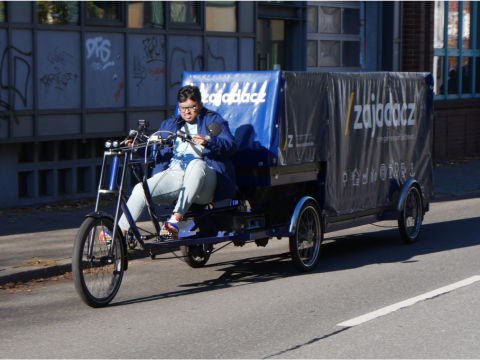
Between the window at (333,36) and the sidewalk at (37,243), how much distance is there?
8.84 m

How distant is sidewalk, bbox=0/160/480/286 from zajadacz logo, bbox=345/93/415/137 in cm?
292

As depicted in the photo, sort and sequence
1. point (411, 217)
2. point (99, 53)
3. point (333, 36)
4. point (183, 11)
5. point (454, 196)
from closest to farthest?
point (411, 217), point (99, 53), point (183, 11), point (454, 196), point (333, 36)

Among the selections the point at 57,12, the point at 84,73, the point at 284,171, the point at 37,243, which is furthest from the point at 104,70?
the point at 284,171

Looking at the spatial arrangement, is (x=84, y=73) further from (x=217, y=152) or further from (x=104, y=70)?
(x=217, y=152)

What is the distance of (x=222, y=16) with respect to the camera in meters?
14.6

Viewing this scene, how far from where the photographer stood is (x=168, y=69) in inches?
532

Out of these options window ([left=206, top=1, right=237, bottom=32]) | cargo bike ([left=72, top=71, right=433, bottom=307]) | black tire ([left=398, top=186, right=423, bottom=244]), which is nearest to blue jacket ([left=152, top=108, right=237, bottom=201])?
cargo bike ([left=72, top=71, right=433, bottom=307])

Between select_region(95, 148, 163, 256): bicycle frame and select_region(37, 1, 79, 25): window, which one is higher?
select_region(37, 1, 79, 25): window

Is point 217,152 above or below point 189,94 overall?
below

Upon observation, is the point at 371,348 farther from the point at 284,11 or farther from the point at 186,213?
the point at 284,11

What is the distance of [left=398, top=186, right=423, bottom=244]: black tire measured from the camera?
9328mm

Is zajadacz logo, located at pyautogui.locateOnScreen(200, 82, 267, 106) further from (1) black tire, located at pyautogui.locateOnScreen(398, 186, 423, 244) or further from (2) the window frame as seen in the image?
(2) the window frame

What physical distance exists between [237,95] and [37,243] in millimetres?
3063

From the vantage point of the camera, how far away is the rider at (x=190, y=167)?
6.71 m
